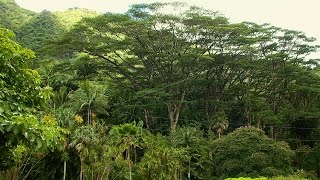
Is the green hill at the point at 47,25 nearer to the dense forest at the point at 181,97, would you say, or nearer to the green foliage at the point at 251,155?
the dense forest at the point at 181,97

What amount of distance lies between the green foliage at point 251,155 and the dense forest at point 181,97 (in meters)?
0.08

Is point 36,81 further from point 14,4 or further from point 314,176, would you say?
point 14,4

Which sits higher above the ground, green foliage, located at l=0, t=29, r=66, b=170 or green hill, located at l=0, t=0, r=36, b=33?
green hill, located at l=0, t=0, r=36, b=33

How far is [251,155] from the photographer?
32.0 metres

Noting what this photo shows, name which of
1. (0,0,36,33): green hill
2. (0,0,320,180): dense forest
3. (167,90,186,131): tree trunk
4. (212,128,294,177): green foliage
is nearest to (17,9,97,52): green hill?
(0,0,36,33): green hill

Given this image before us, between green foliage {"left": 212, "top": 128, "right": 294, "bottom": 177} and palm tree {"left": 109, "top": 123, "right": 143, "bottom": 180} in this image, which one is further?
palm tree {"left": 109, "top": 123, "right": 143, "bottom": 180}

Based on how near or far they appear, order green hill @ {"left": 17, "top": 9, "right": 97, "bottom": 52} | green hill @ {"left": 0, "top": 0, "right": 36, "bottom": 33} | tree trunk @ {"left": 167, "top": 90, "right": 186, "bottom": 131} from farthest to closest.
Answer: green hill @ {"left": 0, "top": 0, "right": 36, "bottom": 33} → green hill @ {"left": 17, "top": 9, "right": 97, "bottom": 52} → tree trunk @ {"left": 167, "top": 90, "right": 186, "bottom": 131}

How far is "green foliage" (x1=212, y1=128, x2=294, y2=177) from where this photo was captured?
31.1 meters

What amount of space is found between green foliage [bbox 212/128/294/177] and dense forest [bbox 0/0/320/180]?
0.08m

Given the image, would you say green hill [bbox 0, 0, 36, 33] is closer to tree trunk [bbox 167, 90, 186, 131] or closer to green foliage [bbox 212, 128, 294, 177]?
tree trunk [bbox 167, 90, 186, 131]

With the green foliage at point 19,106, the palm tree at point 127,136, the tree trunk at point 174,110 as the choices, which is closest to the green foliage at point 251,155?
the tree trunk at point 174,110

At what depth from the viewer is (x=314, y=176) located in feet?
106

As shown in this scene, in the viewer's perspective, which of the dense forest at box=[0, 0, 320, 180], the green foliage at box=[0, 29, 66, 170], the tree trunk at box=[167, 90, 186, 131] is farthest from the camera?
the tree trunk at box=[167, 90, 186, 131]

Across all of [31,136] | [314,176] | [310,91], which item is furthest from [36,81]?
[310,91]
